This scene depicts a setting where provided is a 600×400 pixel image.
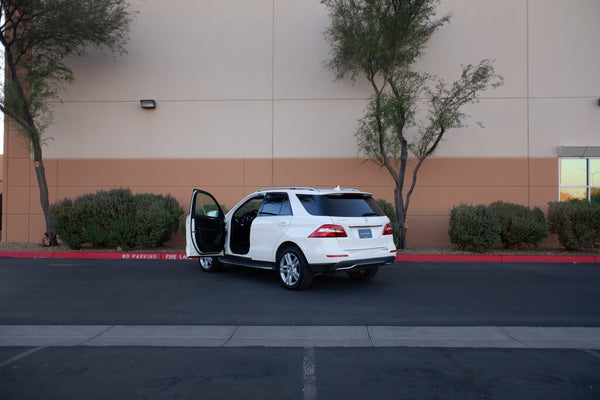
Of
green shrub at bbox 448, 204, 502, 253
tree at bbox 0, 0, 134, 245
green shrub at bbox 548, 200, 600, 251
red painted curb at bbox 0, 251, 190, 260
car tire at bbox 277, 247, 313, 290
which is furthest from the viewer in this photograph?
tree at bbox 0, 0, 134, 245

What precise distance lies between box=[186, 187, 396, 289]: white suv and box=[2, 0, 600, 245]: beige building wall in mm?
5635

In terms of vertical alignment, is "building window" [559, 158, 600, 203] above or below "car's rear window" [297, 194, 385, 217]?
above

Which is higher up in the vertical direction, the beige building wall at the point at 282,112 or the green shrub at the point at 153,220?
the beige building wall at the point at 282,112

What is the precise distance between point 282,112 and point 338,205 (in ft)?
24.4

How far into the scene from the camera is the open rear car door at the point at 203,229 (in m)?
8.41

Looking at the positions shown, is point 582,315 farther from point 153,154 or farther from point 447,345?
point 153,154

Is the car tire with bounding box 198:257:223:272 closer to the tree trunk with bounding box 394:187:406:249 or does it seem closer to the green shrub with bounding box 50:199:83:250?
the green shrub with bounding box 50:199:83:250

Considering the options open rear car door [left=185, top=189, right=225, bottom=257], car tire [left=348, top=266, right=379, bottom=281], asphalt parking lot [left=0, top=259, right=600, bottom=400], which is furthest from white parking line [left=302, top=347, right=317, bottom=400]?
open rear car door [left=185, top=189, right=225, bottom=257]

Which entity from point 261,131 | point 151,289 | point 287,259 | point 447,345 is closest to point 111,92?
point 261,131

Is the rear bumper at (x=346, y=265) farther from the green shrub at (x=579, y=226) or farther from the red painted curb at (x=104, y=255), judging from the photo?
the green shrub at (x=579, y=226)

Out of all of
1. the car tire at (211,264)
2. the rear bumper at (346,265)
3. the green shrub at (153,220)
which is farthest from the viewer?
the green shrub at (153,220)

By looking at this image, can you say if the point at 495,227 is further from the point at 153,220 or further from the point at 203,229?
the point at 153,220

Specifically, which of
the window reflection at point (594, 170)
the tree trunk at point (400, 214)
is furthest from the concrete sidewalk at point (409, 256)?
the window reflection at point (594, 170)

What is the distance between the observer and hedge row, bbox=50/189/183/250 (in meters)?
12.1
